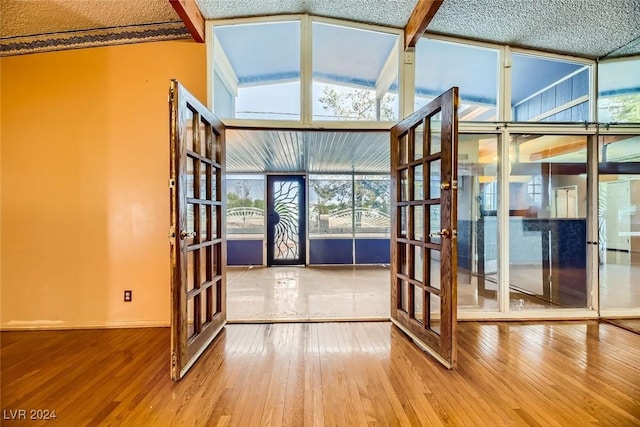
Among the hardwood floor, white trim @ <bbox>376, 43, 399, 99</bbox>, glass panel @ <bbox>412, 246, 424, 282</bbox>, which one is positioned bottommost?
the hardwood floor

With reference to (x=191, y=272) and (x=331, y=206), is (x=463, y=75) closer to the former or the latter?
(x=191, y=272)

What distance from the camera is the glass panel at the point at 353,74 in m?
3.00

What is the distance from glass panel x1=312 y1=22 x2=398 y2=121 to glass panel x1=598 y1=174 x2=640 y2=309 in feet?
8.83

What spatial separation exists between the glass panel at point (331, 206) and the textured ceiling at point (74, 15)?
14.8 feet

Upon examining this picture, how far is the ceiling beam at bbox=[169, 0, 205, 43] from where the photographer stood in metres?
2.42

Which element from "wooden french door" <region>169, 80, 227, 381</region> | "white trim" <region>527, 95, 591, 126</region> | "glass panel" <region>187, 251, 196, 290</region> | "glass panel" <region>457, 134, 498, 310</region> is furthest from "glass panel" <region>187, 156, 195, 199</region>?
"white trim" <region>527, 95, 591, 126</region>

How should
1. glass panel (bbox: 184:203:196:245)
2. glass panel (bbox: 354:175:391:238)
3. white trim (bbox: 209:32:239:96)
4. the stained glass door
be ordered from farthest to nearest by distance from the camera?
glass panel (bbox: 354:175:391:238), the stained glass door, white trim (bbox: 209:32:239:96), glass panel (bbox: 184:203:196:245)

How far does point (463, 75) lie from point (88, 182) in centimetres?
398

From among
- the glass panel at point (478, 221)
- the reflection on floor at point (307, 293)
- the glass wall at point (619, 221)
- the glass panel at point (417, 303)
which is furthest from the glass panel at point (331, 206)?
the glass wall at point (619, 221)

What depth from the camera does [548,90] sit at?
3271mm

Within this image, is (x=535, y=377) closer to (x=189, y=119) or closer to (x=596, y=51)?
(x=189, y=119)

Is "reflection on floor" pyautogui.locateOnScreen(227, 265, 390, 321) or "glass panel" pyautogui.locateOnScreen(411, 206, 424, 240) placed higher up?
"glass panel" pyautogui.locateOnScreen(411, 206, 424, 240)

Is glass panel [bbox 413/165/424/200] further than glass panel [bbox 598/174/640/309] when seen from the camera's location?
No

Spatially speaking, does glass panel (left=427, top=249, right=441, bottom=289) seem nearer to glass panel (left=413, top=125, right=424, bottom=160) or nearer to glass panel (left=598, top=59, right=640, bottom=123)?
glass panel (left=413, top=125, right=424, bottom=160)
